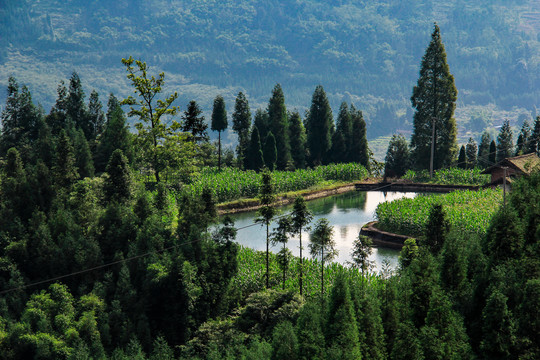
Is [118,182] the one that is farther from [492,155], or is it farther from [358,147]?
[492,155]

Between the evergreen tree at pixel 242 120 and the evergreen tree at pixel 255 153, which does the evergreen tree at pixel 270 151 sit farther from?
the evergreen tree at pixel 242 120

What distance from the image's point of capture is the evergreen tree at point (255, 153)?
2141 inches

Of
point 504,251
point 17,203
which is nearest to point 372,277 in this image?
point 504,251

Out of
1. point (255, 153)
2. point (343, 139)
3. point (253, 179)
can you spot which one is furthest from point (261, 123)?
point (253, 179)

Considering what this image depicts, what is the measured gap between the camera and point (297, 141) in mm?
58906

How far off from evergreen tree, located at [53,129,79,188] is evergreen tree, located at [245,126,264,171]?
63.2ft

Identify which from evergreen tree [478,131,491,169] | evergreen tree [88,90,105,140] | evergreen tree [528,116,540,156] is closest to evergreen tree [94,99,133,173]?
evergreen tree [88,90,105,140]

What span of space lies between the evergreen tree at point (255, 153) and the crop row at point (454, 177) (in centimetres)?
1326

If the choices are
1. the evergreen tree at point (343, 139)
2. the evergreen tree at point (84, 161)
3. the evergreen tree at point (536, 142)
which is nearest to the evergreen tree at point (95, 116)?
the evergreen tree at point (84, 161)

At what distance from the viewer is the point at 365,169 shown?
190 feet

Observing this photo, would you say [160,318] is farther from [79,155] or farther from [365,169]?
[365,169]

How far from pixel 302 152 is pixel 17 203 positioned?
96.6 ft

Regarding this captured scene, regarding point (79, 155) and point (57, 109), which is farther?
point (57, 109)

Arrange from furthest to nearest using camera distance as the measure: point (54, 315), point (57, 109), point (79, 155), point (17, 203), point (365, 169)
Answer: point (365, 169)
point (57, 109)
point (79, 155)
point (17, 203)
point (54, 315)
